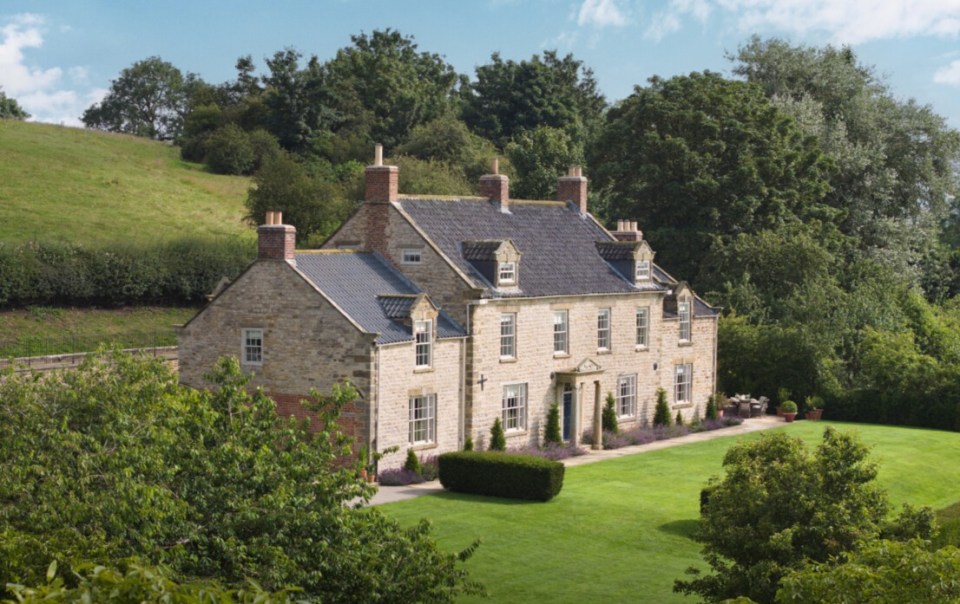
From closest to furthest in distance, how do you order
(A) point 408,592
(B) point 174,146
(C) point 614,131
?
(A) point 408,592 → (C) point 614,131 → (B) point 174,146

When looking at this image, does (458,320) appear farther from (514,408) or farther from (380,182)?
(380,182)

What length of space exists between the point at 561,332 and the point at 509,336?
10.0 ft

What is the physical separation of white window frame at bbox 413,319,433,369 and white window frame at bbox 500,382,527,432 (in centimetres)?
420

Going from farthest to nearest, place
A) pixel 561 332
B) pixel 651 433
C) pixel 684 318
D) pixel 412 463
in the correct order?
pixel 684 318
pixel 651 433
pixel 561 332
pixel 412 463

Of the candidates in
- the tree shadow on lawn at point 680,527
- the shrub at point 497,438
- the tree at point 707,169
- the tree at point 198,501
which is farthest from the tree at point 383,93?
the tree at point 198,501

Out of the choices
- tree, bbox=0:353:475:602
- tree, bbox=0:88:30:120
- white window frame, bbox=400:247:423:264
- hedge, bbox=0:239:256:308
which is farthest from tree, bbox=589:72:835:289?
tree, bbox=0:88:30:120

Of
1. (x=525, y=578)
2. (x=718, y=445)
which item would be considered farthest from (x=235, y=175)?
(x=525, y=578)

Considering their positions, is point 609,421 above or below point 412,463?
above

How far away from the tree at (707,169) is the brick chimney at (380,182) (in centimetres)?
2664

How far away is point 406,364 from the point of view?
4334 centimetres

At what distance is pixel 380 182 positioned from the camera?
155 ft

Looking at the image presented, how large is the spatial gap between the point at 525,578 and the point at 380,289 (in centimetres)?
1598

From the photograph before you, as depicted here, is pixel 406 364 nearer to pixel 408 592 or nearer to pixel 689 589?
pixel 689 589

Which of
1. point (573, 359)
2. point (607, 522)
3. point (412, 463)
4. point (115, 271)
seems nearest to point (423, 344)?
point (412, 463)
